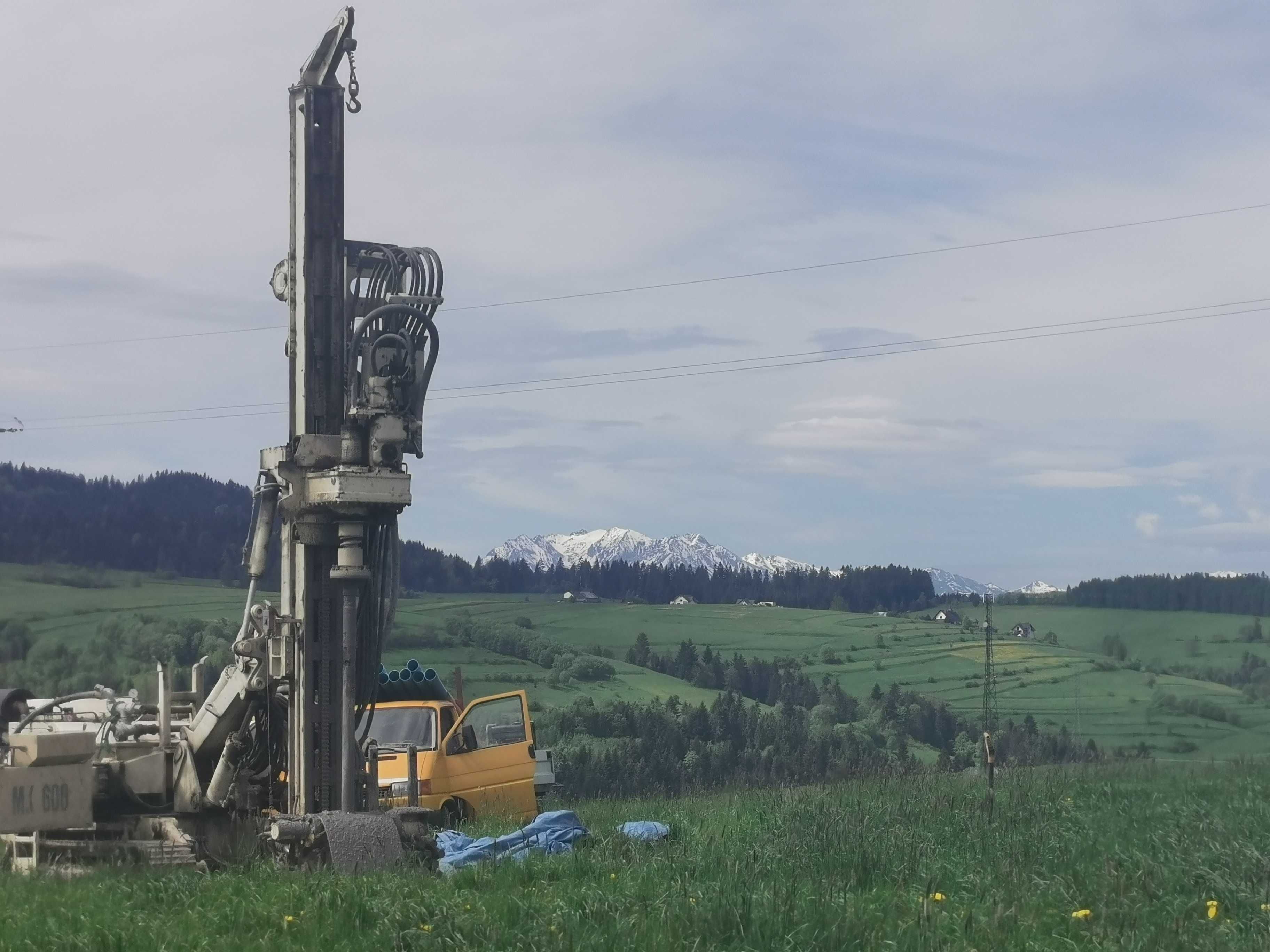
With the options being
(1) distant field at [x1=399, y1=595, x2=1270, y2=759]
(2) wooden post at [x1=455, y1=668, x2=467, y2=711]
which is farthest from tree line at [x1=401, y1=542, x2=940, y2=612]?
(2) wooden post at [x1=455, y1=668, x2=467, y2=711]

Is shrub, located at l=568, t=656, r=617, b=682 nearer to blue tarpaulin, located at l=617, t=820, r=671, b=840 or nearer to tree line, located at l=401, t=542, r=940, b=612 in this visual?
tree line, located at l=401, t=542, r=940, b=612

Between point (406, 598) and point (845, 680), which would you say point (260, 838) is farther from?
point (406, 598)

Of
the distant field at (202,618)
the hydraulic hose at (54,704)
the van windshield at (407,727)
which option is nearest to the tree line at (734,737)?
the distant field at (202,618)

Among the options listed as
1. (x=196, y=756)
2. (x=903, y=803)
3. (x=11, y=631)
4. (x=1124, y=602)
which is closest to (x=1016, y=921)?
(x=903, y=803)

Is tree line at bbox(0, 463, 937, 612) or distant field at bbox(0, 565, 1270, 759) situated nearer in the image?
distant field at bbox(0, 565, 1270, 759)

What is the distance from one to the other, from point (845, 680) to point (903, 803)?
84097 mm

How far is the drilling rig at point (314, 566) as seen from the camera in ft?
46.7

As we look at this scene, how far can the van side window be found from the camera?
20.6 m

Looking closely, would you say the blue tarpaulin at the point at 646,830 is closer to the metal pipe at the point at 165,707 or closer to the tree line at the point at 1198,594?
the metal pipe at the point at 165,707

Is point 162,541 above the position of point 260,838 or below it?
above

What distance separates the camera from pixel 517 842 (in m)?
14.6

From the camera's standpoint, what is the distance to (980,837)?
13.7m

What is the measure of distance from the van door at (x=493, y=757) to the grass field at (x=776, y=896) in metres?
5.03

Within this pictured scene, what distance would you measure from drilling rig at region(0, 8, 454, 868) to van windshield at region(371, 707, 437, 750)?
17.1 ft
